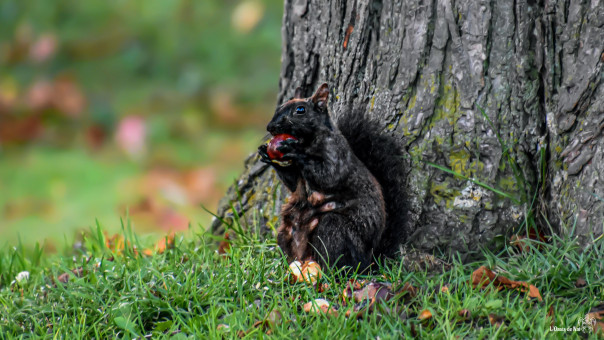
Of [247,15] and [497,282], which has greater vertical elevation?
[247,15]

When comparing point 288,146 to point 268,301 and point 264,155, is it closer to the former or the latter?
point 264,155

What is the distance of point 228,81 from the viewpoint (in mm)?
8414

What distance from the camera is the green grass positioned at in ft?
9.40

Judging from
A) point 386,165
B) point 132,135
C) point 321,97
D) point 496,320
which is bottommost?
point 496,320

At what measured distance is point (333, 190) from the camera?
3.54m

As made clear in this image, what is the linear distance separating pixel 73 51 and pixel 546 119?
268 inches

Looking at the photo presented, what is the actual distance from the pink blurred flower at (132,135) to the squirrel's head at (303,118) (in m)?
4.18

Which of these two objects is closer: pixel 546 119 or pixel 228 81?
pixel 546 119

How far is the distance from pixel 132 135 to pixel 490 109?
4986 millimetres

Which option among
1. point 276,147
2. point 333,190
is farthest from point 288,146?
point 333,190

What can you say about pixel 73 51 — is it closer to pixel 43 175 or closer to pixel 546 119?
pixel 43 175

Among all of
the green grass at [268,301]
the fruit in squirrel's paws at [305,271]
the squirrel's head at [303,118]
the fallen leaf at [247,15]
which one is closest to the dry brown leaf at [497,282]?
the green grass at [268,301]

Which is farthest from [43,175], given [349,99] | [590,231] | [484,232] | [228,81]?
[590,231]

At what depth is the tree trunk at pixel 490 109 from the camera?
10.9ft
